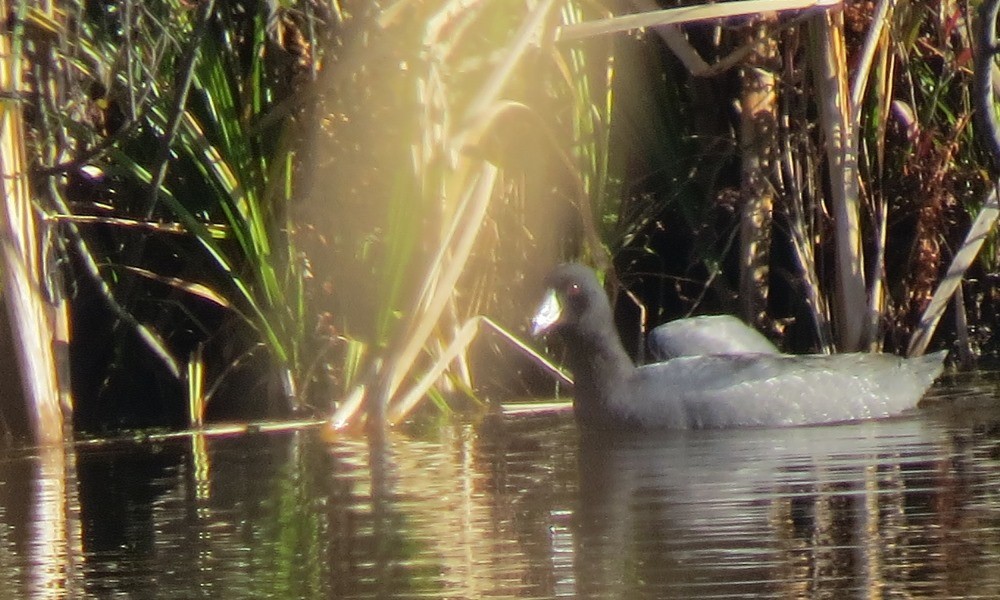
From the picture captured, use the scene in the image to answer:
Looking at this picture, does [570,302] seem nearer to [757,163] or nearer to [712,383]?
[712,383]

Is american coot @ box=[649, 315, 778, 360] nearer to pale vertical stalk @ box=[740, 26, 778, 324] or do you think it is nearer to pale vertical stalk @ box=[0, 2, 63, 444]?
pale vertical stalk @ box=[740, 26, 778, 324]

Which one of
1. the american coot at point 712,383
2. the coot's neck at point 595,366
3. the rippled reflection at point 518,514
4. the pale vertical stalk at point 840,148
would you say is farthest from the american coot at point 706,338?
the rippled reflection at point 518,514

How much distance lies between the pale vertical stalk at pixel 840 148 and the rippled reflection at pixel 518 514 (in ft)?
2.61

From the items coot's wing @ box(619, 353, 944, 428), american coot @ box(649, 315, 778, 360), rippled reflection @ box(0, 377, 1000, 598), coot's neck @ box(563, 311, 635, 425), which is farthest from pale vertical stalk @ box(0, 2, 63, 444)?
american coot @ box(649, 315, 778, 360)

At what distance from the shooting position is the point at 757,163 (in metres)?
8.02

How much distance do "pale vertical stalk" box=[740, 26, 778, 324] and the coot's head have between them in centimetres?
85

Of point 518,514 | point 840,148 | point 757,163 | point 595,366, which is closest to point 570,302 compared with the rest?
point 595,366

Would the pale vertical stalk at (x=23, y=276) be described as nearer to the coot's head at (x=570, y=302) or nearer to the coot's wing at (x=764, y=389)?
the coot's head at (x=570, y=302)

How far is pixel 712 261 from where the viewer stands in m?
8.14

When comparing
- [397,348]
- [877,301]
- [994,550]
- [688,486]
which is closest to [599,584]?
[994,550]

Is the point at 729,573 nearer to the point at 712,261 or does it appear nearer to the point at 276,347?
the point at 276,347

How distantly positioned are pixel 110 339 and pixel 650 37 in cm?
254

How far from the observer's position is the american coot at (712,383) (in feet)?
23.9

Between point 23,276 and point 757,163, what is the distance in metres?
2.99
